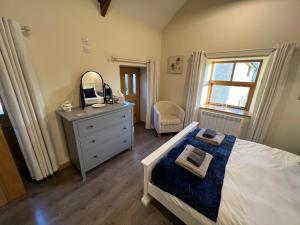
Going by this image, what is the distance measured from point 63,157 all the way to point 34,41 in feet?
5.46

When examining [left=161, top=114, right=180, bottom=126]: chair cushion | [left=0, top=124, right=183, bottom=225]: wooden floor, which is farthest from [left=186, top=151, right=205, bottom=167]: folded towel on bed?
[left=161, top=114, right=180, bottom=126]: chair cushion

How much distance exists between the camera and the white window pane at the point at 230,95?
2664mm

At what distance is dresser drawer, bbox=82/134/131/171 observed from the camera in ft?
5.83

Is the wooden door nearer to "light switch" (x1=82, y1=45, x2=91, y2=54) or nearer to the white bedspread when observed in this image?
"light switch" (x1=82, y1=45, x2=91, y2=54)

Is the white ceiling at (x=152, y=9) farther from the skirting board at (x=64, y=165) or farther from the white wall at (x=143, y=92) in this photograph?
the skirting board at (x=64, y=165)

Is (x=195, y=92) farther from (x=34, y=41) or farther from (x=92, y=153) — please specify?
(x=34, y=41)

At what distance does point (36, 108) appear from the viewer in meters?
1.52

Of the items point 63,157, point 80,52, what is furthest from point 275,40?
point 63,157

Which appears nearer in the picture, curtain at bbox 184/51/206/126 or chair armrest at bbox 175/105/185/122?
curtain at bbox 184/51/206/126

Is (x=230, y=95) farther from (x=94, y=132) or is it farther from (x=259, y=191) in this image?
(x=94, y=132)

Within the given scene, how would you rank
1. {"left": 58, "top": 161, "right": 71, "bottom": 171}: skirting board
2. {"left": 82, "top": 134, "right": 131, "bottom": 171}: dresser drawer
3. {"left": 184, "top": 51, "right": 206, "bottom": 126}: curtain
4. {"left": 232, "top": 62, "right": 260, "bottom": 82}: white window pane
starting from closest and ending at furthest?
{"left": 82, "top": 134, "right": 131, "bottom": 171}: dresser drawer, {"left": 58, "top": 161, "right": 71, "bottom": 171}: skirting board, {"left": 232, "top": 62, "right": 260, "bottom": 82}: white window pane, {"left": 184, "top": 51, "right": 206, "bottom": 126}: curtain

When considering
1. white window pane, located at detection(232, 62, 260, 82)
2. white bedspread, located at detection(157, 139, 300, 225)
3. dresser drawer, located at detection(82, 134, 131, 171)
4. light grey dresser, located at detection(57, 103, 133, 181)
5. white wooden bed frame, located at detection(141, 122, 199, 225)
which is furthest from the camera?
white window pane, located at detection(232, 62, 260, 82)

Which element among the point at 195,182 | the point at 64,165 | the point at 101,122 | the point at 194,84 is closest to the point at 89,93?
the point at 101,122

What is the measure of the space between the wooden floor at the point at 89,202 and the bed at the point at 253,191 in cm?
20
